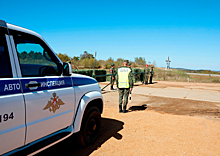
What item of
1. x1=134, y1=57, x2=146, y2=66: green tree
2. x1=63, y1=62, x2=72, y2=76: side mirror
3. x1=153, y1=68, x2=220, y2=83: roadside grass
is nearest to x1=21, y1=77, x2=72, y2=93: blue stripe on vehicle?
x1=63, y1=62, x2=72, y2=76: side mirror

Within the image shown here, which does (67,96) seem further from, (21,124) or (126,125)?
(126,125)

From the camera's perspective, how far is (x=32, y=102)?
2314 millimetres

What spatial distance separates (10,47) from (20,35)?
299 millimetres

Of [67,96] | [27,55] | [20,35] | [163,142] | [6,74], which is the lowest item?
[163,142]

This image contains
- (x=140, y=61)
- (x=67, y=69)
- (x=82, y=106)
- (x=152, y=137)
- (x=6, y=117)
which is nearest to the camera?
(x=6, y=117)

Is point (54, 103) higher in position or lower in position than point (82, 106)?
higher

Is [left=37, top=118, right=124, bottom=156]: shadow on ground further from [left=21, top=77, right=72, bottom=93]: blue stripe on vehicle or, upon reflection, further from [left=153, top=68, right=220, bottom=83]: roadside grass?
[left=153, top=68, right=220, bottom=83]: roadside grass

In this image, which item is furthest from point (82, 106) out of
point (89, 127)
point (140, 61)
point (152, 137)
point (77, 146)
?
point (140, 61)

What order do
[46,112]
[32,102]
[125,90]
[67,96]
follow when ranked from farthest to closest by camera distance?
[125,90]
[67,96]
[46,112]
[32,102]

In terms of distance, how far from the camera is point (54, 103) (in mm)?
2682

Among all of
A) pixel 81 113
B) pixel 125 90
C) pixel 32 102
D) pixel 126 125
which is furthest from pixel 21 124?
pixel 125 90

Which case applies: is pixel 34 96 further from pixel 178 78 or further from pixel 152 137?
pixel 178 78

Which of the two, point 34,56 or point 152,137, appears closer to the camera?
point 34,56

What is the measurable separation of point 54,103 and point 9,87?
0.76m
